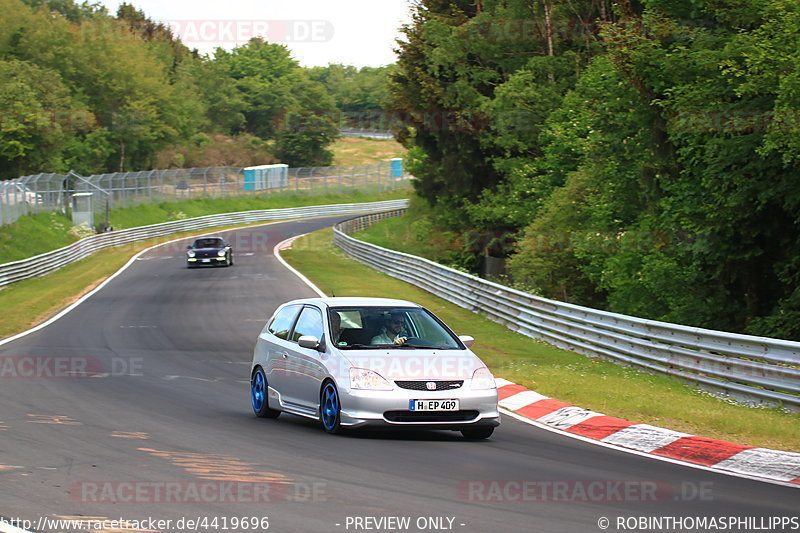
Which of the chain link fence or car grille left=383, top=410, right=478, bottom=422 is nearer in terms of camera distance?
car grille left=383, top=410, right=478, bottom=422

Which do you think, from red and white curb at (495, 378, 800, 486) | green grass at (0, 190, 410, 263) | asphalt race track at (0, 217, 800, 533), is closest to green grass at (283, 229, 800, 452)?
red and white curb at (495, 378, 800, 486)

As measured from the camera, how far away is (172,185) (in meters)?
78.2

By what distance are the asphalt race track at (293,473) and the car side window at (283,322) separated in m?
1.05

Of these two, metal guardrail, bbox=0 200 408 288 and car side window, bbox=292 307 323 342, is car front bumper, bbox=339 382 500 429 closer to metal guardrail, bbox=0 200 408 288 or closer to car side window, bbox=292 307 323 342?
car side window, bbox=292 307 323 342

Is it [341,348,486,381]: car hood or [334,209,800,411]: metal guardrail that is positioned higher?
[341,348,486,381]: car hood

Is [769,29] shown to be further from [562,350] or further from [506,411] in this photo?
[506,411]

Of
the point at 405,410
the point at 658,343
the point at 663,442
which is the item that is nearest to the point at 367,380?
the point at 405,410

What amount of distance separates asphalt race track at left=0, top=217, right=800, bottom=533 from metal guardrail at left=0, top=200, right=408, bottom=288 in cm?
2558

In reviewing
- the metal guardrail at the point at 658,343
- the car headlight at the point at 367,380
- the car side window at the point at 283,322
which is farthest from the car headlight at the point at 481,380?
the metal guardrail at the point at 658,343

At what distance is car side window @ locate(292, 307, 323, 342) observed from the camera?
38.0 feet

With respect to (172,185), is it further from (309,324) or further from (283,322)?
(309,324)

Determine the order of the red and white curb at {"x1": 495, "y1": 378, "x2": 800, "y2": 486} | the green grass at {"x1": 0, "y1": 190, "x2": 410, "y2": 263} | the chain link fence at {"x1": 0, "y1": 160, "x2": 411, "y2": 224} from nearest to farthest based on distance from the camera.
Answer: the red and white curb at {"x1": 495, "y1": 378, "x2": 800, "y2": 486}, the green grass at {"x1": 0, "y1": 190, "x2": 410, "y2": 263}, the chain link fence at {"x1": 0, "y1": 160, "x2": 411, "y2": 224}

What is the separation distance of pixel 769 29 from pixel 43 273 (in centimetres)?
3218

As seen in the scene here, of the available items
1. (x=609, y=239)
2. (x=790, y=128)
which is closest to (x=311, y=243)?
(x=609, y=239)
